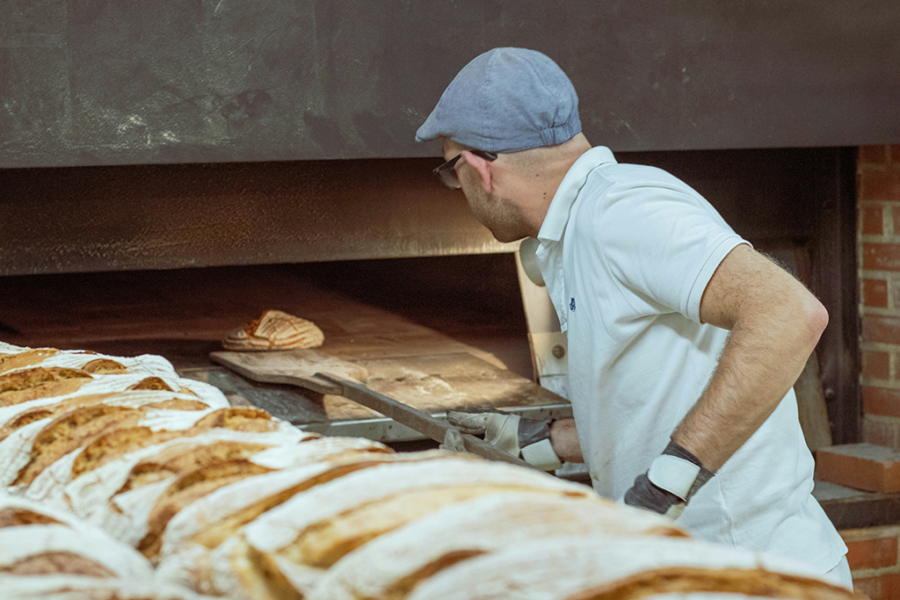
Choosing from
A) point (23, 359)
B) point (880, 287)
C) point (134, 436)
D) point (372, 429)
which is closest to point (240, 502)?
point (134, 436)

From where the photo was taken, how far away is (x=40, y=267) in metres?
2.15

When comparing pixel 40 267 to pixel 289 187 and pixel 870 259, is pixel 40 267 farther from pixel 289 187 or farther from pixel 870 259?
pixel 870 259

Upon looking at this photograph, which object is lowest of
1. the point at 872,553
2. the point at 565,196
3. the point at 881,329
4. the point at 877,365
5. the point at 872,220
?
the point at 872,553

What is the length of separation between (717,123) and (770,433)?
1031mm

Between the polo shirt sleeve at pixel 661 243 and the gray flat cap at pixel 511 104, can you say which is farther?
the gray flat cap at pixel 511 104

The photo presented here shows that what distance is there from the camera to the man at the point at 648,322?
1.18 metres

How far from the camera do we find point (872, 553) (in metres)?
2.39

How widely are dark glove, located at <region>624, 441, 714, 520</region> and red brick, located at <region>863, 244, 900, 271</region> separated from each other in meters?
1.80

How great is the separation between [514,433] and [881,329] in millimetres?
1624

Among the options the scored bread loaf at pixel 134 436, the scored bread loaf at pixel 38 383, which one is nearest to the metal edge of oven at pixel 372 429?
the scored bread loaf at pixel 38 383

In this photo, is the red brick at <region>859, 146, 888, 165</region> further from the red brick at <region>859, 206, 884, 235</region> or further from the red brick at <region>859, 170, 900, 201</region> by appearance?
the red brick at <region>859, 206, 884, 235</region>

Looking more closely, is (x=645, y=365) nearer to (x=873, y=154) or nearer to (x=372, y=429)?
(x=372, y=429)

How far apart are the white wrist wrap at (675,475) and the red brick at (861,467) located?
152 cm

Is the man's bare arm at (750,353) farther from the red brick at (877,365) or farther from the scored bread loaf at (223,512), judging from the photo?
the red brick at (877,365)
